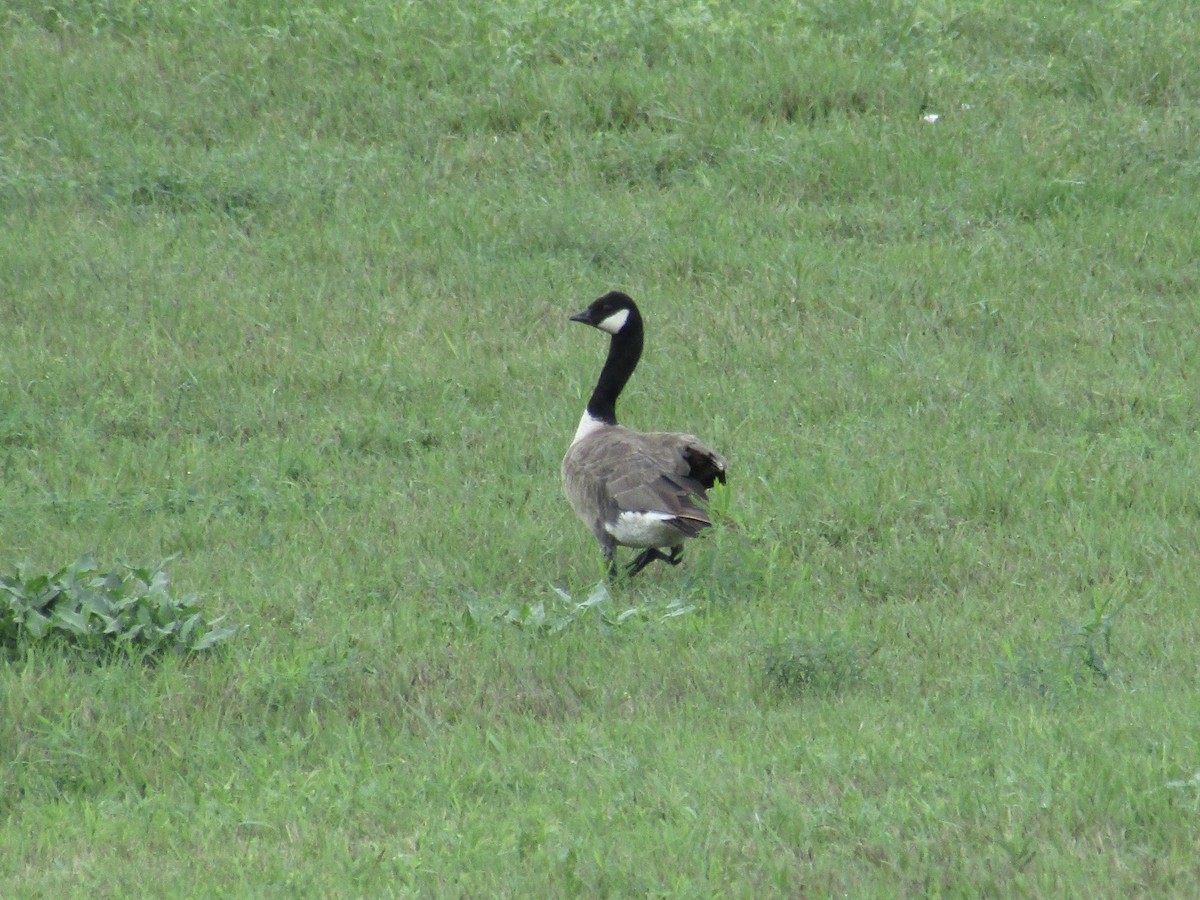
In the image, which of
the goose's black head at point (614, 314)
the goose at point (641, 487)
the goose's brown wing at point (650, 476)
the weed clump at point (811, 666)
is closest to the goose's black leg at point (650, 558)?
the goose at point (641, 487)

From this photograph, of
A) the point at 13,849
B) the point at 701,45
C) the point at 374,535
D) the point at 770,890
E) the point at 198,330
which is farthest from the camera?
the point at 701,45

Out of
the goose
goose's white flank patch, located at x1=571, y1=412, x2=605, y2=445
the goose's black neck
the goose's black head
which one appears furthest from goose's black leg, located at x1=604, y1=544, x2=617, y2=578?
the goose's black head

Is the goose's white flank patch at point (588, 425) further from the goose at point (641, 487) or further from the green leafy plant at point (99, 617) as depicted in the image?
the green leafy plant at point (99, 617)

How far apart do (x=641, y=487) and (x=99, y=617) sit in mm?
2326

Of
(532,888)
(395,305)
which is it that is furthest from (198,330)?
(532,888)

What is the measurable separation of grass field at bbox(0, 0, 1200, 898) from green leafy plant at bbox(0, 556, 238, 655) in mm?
169

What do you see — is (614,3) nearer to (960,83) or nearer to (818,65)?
(818,65)

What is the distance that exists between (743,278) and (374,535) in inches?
177

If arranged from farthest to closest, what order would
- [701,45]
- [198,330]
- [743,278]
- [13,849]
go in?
[701,45] < [743,278] < [198,330] < [13,849]

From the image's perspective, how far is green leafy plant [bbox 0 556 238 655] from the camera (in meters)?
6.15

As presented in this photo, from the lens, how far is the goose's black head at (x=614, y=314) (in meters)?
8.44

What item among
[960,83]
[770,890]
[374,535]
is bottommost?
[374,535]

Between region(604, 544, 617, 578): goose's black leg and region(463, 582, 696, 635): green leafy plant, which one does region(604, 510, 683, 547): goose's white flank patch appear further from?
region(463, 582, 696, 635): green leafy plant

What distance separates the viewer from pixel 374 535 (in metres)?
7.67
